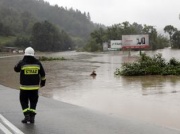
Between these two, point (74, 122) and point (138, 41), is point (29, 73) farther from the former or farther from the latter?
point (138, 41)

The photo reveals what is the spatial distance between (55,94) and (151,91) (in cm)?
384

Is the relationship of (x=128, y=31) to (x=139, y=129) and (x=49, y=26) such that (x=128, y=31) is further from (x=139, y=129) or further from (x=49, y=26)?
(x=139, y=129)

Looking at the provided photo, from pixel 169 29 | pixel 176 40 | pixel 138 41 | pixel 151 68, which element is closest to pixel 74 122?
pixel 151 68

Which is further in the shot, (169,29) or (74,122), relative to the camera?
(169,29)

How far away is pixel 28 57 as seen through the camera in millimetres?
8711

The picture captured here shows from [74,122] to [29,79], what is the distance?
1.58m

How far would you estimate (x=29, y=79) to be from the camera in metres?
8.64

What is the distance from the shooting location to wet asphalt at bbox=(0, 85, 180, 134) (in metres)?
8.27

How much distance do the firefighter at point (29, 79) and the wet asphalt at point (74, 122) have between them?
0.41m

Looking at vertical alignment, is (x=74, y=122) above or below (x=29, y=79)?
below

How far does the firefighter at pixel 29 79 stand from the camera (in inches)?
340

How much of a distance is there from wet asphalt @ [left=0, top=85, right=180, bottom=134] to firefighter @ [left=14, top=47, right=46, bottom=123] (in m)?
0.41

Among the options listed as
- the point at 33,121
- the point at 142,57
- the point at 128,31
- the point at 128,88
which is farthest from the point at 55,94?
the point at 128,31

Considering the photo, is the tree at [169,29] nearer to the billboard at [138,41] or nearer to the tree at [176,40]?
the tree at [176,40]
